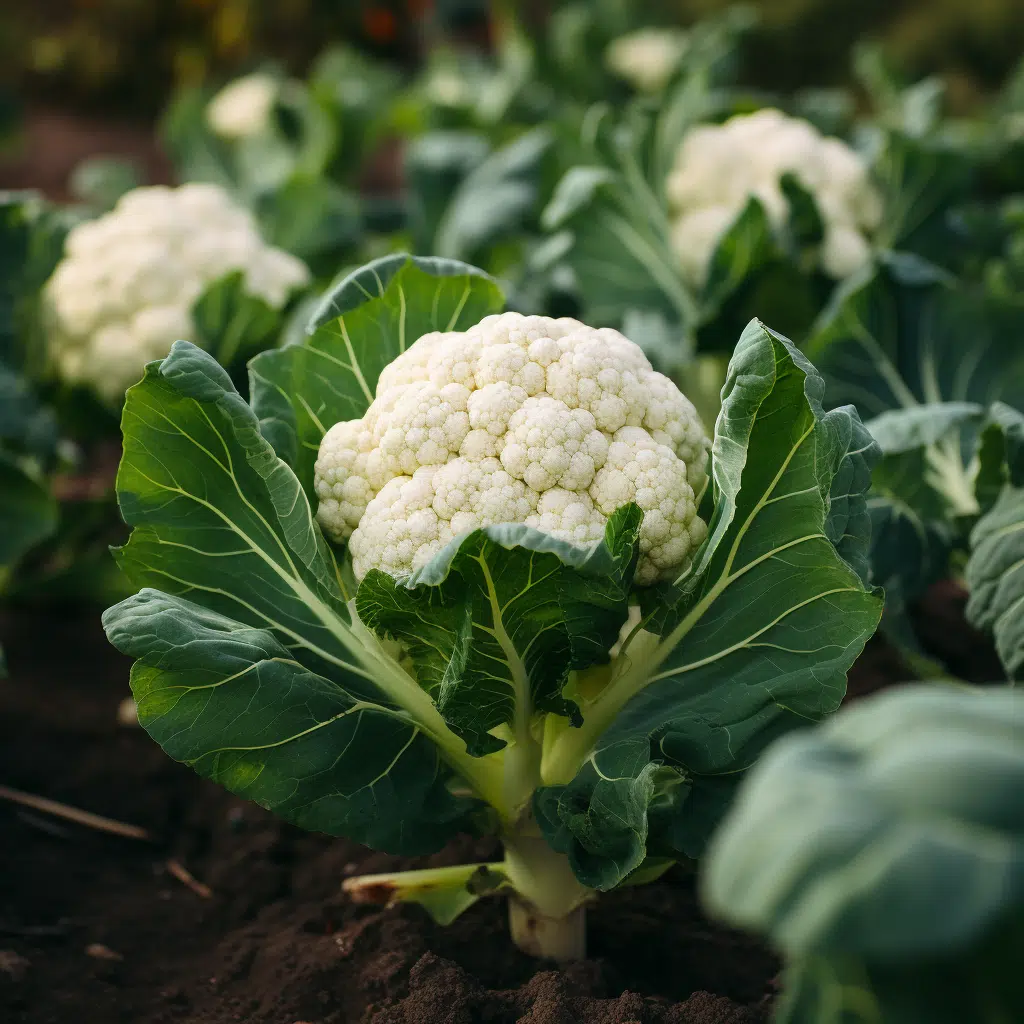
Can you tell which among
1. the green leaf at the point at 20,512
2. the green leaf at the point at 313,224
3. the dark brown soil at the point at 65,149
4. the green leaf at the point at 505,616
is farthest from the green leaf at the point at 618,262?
the dark brown soil at the point at 65,149

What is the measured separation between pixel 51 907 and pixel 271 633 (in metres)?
0.91

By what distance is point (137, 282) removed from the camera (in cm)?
379

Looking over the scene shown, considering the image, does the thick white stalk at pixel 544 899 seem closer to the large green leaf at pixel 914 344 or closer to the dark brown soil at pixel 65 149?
the large green leaf at pixel 914 344

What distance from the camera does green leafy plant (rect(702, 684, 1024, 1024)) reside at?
3.07 feet

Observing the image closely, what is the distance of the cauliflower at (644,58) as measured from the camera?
699cm

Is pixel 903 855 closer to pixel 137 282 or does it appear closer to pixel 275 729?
pixel 275 729

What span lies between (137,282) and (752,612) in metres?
2.59

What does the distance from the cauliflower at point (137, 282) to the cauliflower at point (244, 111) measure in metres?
2.43

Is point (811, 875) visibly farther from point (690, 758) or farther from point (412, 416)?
point (412, 416)

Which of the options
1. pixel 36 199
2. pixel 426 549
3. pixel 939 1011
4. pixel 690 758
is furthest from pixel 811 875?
pixel 36 199

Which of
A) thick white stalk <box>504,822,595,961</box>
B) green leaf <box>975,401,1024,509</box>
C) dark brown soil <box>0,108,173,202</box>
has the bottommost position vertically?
dark brown soil <box>0,108,173,202</box>

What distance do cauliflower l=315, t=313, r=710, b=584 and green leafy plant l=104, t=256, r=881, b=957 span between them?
77 millimetres

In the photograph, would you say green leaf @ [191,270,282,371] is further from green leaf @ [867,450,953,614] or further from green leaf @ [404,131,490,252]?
green leaf @ [867,450,953,614]

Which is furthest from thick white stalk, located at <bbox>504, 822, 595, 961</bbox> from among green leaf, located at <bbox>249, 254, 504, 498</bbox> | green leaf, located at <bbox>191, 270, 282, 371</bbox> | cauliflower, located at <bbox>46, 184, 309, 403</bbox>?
cauliflower, located at <bbox>46, 184, 309, 403</bbox>
